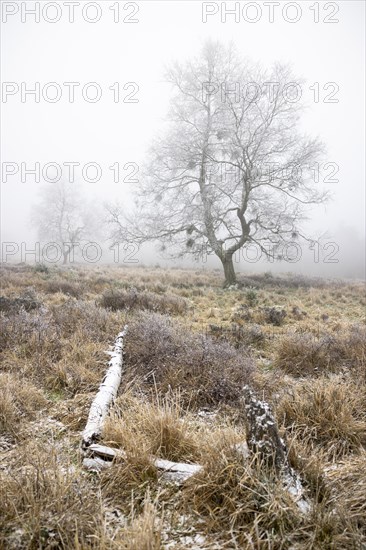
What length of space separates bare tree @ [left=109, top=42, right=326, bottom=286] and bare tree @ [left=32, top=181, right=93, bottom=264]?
72.6 feet

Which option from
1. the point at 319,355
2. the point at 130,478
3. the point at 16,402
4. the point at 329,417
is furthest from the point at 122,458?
the point at 319,355

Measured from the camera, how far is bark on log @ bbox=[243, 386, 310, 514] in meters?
1.87

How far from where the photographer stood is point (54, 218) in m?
35.1

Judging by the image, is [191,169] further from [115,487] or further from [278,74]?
[115,487]

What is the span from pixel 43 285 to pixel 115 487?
9497mm

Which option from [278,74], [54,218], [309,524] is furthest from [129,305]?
[54,218]

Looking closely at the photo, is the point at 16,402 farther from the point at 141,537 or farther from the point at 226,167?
the point at 226,167

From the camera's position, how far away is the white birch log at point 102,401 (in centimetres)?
252

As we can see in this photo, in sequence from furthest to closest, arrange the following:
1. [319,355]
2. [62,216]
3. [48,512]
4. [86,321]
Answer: [62,216], [86,321], [319,355], [48,512]

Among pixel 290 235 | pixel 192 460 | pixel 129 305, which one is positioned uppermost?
pixel 290 235

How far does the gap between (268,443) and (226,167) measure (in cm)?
1476

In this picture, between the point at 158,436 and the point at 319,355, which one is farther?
the point at 319,355

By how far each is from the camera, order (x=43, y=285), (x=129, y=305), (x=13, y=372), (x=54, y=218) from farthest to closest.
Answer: (x=54, y=218), (x=43, y=285), (x=129, y=305), (x=13, y=372)

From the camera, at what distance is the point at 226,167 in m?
15.2
